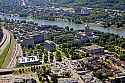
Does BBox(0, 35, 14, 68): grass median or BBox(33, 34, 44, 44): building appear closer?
BBox(0, 35, 14, 68): grass median

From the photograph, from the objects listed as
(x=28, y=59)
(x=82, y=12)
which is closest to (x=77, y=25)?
(x=82, y=12)

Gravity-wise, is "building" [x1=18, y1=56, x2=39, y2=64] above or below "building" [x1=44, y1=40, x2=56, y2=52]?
above

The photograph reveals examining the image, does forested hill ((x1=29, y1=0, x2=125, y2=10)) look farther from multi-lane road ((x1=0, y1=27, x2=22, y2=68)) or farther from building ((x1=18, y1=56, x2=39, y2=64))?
building ((x1=18, y1=56, x2=39, y2=64))

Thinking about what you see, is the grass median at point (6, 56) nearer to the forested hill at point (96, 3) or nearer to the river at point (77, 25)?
the river at point (77, 25)

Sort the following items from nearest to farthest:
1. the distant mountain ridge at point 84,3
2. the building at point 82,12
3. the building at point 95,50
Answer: the building at point 95,50, the building at point 82,12, the distant mountain ridge at point 84,3

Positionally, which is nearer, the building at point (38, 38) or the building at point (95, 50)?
the building at point (95, 50)

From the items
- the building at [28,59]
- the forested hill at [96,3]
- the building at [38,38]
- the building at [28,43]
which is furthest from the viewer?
the forested hill at [96,3]

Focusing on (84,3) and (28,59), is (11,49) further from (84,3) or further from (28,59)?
(84,3)

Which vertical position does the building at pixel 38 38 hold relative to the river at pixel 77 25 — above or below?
above

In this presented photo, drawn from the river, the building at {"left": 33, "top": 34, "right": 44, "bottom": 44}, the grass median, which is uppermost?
the grass median

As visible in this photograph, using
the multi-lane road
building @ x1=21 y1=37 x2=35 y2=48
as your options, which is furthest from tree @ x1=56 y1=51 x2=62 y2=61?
building @ x1=21 y1=37 x2=35 y2=48

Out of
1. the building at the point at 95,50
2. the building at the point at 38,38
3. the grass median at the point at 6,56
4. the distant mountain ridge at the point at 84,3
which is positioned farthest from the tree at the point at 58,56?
the distant mountain ridge at the point at 84,3

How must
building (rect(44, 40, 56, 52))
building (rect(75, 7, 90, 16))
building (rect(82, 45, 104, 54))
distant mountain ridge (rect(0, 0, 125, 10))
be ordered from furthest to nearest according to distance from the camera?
distant mountain ridge (rect(0, 0, 125, 10)) → building (rect(75, 7, 90, 16)) → building (rect(44, 40, 56, 52)) → building (rect(82, 45, 104, 54))
